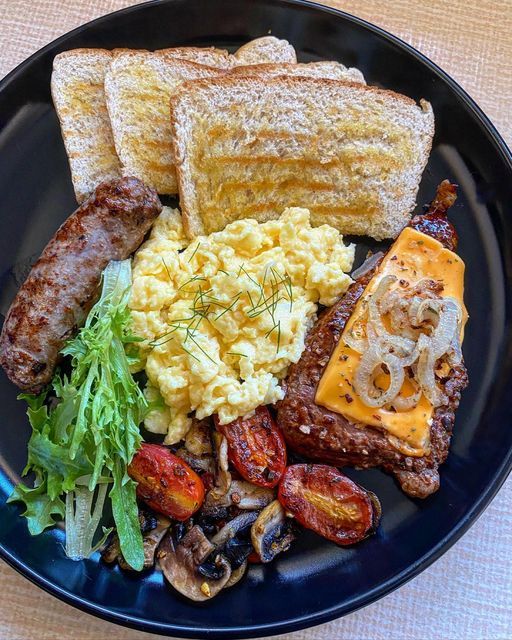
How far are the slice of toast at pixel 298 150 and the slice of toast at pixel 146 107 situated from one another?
0.60ft

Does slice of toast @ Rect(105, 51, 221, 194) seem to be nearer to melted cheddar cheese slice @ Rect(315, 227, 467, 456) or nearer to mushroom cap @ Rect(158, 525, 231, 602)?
melted cheddar cheese slice @ Rect(315, 227, 467, 456)

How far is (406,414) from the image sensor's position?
10.6ft

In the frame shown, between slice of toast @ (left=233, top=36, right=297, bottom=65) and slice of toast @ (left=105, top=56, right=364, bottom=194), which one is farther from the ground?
slice of toast @ (left=233, top=36, right=297, bottom=65)

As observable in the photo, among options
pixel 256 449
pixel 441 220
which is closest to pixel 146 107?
pixel 441 220

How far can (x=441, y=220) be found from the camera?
3.62m

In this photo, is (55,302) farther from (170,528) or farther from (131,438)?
(170,528)

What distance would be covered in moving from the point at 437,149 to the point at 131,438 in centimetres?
238

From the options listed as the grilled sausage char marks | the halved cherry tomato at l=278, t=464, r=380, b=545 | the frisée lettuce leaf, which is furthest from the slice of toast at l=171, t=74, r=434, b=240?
the halved cherry tomato at l=278, t=464, r=380, b=545

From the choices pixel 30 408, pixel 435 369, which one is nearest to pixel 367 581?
pixel 435 369

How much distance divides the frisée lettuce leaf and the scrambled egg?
0.13 meters

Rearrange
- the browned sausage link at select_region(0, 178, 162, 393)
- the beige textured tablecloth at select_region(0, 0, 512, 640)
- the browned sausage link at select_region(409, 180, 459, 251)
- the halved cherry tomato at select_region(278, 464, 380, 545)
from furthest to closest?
the browned sausage link at select_region(409, 180, 459, 251) → the beige textured tablecloth at select_region(0, 0, 512, 640) → the halved cherry tomato at select_region(278, 464, 380, 545) → the browned sausage link at select_region(0, 178, 162, 393)

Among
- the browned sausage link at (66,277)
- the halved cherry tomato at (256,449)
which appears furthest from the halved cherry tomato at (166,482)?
the browned sausage link at (66,277)

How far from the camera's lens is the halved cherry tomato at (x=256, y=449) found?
327 cm

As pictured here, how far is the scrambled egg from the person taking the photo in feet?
10.6
